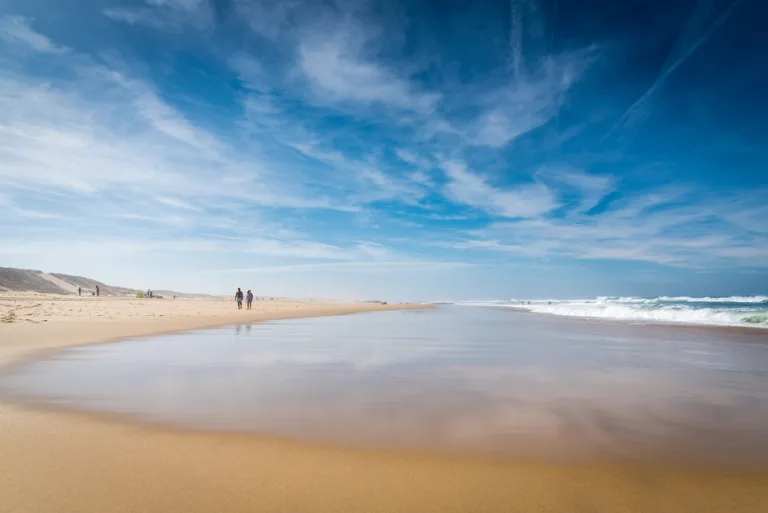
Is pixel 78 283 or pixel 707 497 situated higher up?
pixel 78 283

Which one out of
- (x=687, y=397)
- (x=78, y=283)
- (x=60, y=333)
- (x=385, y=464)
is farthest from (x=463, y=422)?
(x=78, y=283)

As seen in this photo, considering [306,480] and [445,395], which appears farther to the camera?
[445,395]

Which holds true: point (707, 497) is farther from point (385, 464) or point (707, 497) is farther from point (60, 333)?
point (60, 333)

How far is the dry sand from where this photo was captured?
2826mm

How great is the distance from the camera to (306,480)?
10.5ft

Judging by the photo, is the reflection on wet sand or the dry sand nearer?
the dry sand

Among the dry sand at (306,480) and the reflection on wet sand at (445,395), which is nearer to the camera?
the dry sand at (306,480)

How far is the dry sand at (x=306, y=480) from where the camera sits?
9.27ft

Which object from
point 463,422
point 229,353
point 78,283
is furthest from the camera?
point 78,283

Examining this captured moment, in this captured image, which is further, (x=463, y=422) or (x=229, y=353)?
(x=229, y=353)

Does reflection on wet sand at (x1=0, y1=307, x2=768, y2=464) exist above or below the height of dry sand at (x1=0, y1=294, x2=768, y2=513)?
above

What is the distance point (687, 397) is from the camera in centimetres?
605

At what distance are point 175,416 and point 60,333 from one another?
12008 millimetres

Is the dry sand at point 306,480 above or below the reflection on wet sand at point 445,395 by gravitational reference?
below
